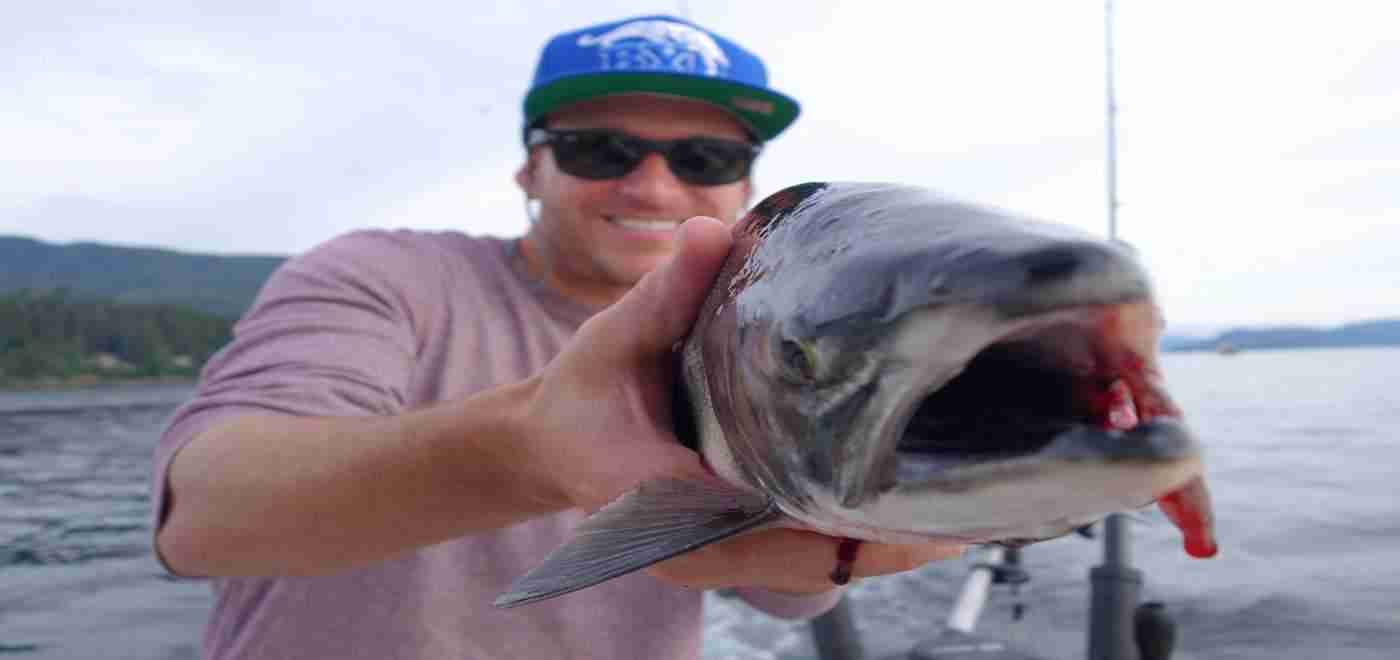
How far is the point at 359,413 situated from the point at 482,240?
1.54 m

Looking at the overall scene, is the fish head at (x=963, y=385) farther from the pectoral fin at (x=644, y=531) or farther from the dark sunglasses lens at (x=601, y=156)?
the dark sunglasses lens at (x=601, y=156)

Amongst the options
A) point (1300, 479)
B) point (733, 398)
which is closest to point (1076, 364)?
point (733, 398)

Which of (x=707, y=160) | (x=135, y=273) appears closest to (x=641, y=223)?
(x=707, y=160)

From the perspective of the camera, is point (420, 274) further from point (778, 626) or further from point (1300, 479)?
point (1300, 479)

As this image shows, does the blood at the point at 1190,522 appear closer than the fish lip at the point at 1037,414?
No

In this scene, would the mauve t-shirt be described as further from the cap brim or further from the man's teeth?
the cap brim

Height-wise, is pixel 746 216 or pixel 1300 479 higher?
pixel 746 216

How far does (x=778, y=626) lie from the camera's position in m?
8.30

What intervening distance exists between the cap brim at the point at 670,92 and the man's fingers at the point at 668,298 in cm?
211

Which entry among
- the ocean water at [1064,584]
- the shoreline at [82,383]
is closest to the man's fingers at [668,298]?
the ocean water at [1064,584]

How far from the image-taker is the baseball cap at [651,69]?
3.87 meters

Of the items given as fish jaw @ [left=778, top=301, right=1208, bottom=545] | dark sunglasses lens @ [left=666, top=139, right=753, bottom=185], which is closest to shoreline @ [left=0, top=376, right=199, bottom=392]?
dark sunglasses lens @ [left=666, top=139, right=753, bottom=185]

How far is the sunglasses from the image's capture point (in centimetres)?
392

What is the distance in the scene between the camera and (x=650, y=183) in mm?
3908
